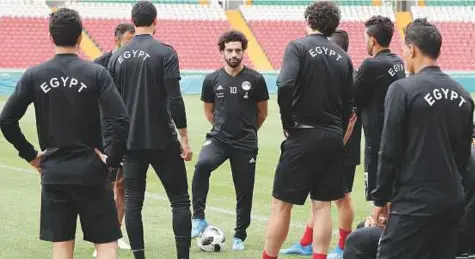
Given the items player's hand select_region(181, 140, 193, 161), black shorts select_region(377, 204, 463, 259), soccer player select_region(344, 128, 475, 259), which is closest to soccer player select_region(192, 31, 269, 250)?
player's hand select_region(181, 140, 193, 161)

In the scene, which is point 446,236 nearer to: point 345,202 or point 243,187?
point 345,202

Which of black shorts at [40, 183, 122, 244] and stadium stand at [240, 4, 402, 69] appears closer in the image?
black shorts at [40, 183, 122, 244]

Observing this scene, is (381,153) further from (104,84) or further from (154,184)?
(154,184)

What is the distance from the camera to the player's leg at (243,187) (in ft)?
29.1

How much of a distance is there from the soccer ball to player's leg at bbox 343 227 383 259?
2.67m

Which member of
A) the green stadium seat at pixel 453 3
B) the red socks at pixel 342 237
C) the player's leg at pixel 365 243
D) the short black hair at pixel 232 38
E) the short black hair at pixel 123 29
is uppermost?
the short black hair at pixel 123 29

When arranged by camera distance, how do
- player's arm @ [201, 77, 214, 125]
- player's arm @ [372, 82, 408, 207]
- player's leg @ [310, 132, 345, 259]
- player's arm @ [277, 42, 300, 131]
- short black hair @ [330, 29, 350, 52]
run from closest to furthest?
A: player's arm @ [372, 82, 408, 207] → player's arm @ [277, 42, 300, 131] → player's leg @ [310, 132, 345, 259] → short black hair @ [330, 29, 350, 52] → player's arm @ [201, 77, 214, 125]

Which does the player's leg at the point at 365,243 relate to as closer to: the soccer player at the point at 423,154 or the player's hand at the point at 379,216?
the player's hand at the point at 379,216

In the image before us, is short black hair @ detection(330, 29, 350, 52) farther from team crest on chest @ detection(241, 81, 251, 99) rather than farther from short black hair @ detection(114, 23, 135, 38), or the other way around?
short black hair @ detection(114, 23, 135, 38)

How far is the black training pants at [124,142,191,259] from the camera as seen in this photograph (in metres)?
7.55

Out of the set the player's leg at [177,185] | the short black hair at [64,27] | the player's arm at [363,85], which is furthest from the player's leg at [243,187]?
the short black hair at [64,27]

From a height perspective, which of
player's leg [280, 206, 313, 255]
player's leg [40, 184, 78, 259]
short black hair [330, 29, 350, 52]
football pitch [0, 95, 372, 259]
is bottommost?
football pitch [0, 95, 372, 259]

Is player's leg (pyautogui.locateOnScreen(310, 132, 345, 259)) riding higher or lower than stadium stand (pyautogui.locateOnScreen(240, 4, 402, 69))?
higher

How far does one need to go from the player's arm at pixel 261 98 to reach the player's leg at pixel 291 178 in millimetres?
2156
